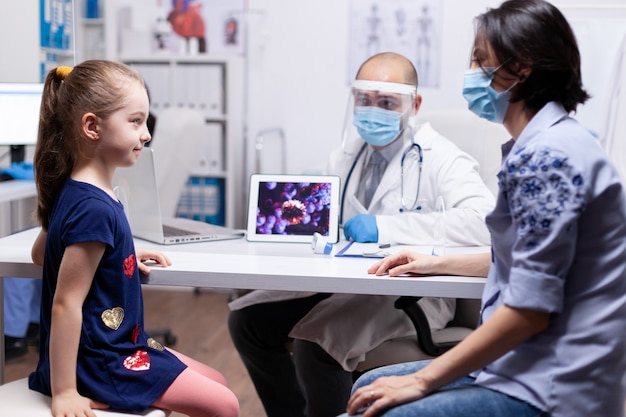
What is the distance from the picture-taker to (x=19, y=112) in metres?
2.98

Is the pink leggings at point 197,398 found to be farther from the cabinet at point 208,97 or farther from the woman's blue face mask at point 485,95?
the cabinet at point 208,97

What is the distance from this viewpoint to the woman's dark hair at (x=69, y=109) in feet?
4.75

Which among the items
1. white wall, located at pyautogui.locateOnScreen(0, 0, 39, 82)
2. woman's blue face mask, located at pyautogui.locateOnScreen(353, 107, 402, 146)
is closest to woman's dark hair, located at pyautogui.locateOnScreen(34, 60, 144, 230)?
woman's blue face mask, located at pyautogui.locateOnScreen(353, 107, 402, 146)

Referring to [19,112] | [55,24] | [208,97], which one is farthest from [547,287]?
[55,24]

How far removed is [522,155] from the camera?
1178 millimetres

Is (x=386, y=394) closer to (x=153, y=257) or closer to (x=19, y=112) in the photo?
(x=153, y=257)

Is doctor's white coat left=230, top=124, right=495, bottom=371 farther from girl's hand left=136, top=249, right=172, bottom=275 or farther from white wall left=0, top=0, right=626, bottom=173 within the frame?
white wall left=0, top=0, right=626, bottom=173

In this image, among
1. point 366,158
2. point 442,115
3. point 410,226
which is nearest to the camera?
point 410,226

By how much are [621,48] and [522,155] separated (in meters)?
2.11

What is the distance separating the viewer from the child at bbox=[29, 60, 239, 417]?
4.49ft

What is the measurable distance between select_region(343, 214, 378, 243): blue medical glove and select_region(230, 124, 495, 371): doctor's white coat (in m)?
0.02

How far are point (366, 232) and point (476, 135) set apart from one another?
68cm

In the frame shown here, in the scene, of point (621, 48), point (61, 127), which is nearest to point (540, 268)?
point (61, 127)

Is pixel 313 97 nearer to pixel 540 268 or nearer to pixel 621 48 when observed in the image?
pixel 621 48
